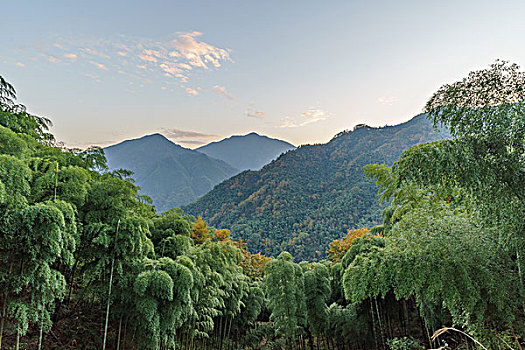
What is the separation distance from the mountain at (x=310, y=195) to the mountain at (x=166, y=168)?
53.2 m

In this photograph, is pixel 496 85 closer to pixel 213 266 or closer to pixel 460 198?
pixel 460 198

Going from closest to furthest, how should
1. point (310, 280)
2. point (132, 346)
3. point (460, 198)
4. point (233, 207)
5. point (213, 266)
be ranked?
point (460, 198), point (132, 346), point (213, 266), point (310, 280), point (233, 207)

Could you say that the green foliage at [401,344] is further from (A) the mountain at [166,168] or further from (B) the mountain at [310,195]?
(A) the mountain at [166,168]

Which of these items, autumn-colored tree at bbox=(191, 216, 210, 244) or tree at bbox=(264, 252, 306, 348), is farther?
autumn-colored tree at bbox=(191, 216, 210, 244)

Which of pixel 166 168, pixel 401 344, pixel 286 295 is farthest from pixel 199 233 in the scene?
pixel 166 168

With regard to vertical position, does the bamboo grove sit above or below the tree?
above

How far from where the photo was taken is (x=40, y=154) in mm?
3912

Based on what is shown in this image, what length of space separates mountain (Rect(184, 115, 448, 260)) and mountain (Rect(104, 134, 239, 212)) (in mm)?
53245

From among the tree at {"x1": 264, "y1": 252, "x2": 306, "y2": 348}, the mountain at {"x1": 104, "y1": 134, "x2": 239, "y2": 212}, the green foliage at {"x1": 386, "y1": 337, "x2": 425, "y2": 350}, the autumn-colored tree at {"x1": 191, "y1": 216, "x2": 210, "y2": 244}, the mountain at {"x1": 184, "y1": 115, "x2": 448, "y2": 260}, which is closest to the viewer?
the green foliage at {"x1": 386, "y1": 337, "x2": 425, "y2": 350}

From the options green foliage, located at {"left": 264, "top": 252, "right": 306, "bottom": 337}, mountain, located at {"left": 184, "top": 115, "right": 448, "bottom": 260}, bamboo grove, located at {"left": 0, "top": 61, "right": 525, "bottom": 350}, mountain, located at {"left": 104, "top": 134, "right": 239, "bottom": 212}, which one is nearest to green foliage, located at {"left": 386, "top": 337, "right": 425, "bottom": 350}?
bamboo grove, located at {"left": 0, "top": 61, "right": 525, "bottom": 350}

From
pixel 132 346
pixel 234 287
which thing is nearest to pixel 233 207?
pixel 234 287

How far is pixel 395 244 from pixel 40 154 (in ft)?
15.5

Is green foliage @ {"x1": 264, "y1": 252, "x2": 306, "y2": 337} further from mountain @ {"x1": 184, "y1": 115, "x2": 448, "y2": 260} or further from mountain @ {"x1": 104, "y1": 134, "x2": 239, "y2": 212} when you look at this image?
mountain @ {"x1": 104, "y1": 134, "x2": 239, "y2": 212}

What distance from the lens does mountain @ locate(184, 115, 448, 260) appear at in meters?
34.5
